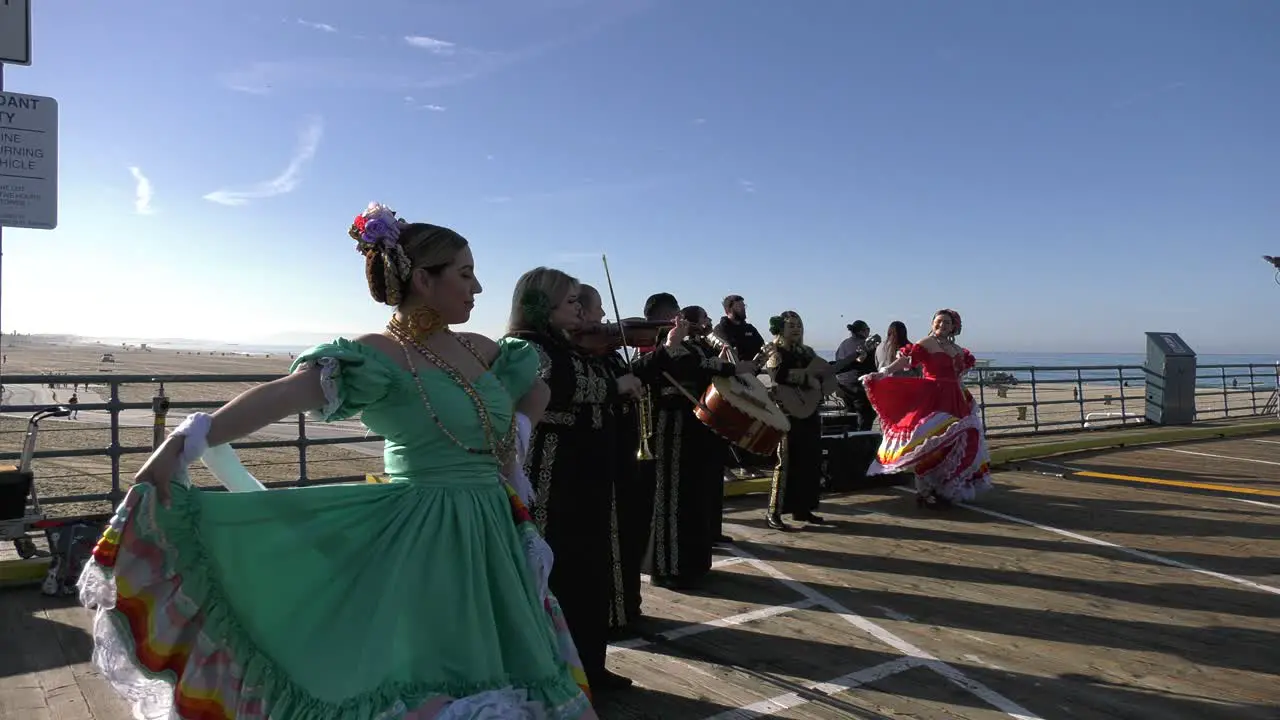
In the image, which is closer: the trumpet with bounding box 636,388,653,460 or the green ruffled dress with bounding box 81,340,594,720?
the green ruffled dress with bounding box 81,340,594,720

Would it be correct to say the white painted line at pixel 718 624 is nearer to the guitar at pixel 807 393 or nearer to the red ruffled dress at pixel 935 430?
the guitar at pixel 807 393

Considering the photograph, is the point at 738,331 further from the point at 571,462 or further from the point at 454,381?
the point at 454,381

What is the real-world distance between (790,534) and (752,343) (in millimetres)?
2165

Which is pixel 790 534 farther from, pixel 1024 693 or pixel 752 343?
pixel 1024 693

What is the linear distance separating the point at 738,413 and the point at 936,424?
122 inches

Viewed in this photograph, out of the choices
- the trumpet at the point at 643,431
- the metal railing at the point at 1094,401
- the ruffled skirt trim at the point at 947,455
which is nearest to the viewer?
the trumpet at the point at 643,431

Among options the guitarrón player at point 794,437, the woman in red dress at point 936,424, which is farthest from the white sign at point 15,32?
the woman in red dress at point 936,424

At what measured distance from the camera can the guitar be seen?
7.28 metres

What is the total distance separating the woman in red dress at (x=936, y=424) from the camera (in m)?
8.09

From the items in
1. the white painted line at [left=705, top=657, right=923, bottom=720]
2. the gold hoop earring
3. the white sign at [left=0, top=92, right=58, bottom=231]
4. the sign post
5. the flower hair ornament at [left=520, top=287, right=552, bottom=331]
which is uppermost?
the sign post

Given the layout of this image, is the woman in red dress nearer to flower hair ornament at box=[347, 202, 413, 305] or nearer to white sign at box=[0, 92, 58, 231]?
flower hair ornament at box=[347, 202, 413, 305]

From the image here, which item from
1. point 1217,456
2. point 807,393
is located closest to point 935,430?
point 807,393

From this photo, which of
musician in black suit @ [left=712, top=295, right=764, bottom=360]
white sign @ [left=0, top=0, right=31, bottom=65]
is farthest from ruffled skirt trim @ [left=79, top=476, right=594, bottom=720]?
musician in black suit @ [left=712, top=295, right=764, bottom=360]

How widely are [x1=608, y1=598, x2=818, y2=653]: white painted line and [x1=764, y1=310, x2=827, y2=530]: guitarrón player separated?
2111 mm
